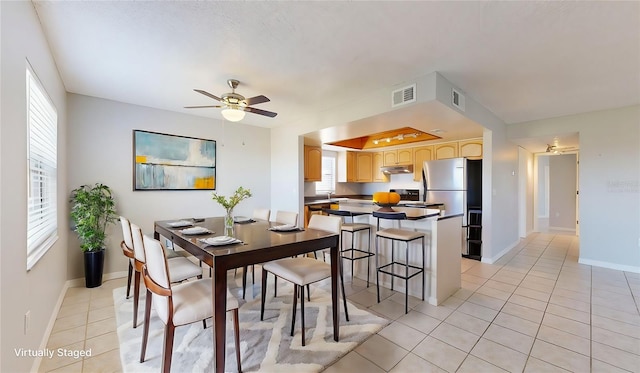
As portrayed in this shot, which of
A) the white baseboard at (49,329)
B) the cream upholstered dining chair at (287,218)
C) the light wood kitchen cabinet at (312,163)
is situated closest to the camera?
the white baseboard at (49,329)

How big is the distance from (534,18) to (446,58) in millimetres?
657

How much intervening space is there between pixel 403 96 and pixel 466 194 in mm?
2567

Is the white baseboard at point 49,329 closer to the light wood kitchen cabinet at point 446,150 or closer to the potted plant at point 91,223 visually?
the potted plant at point 91,223

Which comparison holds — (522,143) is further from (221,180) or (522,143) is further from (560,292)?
(221,180)

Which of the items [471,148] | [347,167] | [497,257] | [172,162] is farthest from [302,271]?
[347,167]

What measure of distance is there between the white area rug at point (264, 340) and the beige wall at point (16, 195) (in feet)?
1.91

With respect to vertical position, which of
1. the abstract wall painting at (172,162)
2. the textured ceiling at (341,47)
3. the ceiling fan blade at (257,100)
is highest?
the textured ceiling at (341,47)

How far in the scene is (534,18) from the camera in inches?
71.4

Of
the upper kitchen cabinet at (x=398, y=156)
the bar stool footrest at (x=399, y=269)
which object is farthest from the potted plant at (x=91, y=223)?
the upper kitchen cabinet at (x=398, y=156)

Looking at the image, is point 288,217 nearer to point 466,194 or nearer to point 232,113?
point 232,113

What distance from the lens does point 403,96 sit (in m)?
2.88

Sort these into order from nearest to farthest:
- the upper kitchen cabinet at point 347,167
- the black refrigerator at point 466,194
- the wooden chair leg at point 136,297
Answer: the wooden chair leg at point 136,297 < the black refrigerator at point 466,194 < the upper kitchen cabinet at point 347,167

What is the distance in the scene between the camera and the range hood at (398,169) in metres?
6.04

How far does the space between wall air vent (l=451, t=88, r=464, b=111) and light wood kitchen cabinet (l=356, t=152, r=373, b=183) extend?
3.65m
